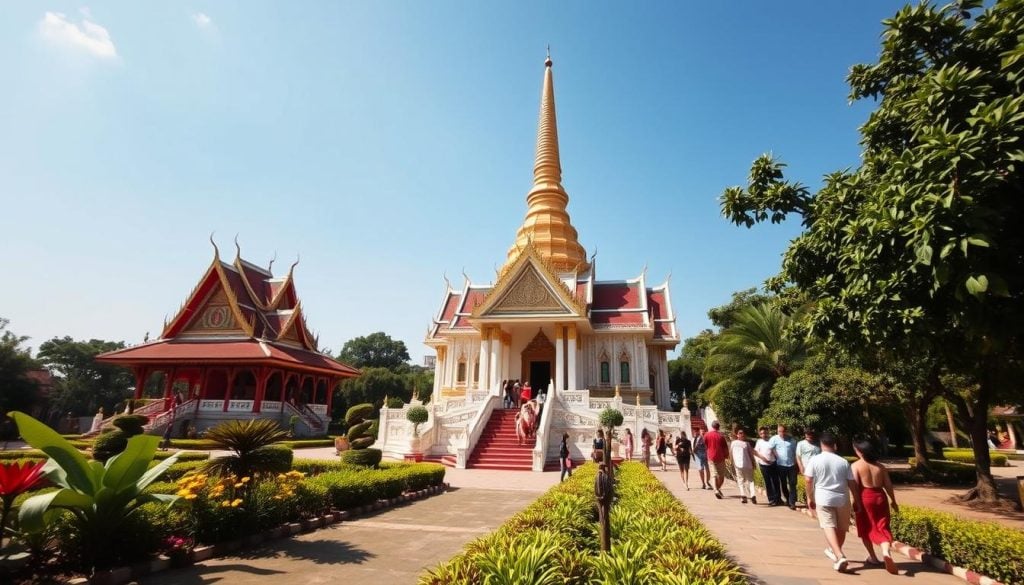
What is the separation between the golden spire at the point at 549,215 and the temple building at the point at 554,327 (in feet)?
0.22

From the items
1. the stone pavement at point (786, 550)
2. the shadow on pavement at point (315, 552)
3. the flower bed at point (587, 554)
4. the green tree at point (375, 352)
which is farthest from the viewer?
the green tree at point (375, 352)

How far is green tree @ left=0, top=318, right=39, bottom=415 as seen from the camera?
2835cm

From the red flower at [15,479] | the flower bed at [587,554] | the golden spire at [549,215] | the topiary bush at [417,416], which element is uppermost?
the golden spire at [549,215]

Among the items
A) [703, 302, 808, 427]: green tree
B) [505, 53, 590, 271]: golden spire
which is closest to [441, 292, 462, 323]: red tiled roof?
[505, 53, 590, 271]: golden spire

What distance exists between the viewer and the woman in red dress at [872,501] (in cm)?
520

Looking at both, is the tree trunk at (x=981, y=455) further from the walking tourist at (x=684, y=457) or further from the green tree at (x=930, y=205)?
the walking tourist at (x=684, y=457)

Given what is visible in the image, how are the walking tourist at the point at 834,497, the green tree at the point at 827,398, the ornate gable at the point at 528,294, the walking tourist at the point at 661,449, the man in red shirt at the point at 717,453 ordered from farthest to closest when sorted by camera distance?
1. the ornate gable at the point at 528,294
2. the walking tourist at the point at 661,449
3. the green tree at the point at 827,398
4. the man in red shirt at the point at 717,453
5. the walking tourist at the point at 834,497

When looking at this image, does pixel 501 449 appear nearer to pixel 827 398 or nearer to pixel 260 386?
pixel 827 398

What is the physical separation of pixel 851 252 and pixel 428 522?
674 centimetres

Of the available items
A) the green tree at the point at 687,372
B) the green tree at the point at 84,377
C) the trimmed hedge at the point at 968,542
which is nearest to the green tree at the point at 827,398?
the trimmed hedge at the point at 968,542

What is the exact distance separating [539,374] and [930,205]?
830 inches

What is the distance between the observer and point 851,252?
18.3 feet

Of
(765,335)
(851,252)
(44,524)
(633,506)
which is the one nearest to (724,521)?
(633,506)

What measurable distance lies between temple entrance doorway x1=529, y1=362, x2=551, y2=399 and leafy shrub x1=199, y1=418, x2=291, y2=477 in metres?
18.8
